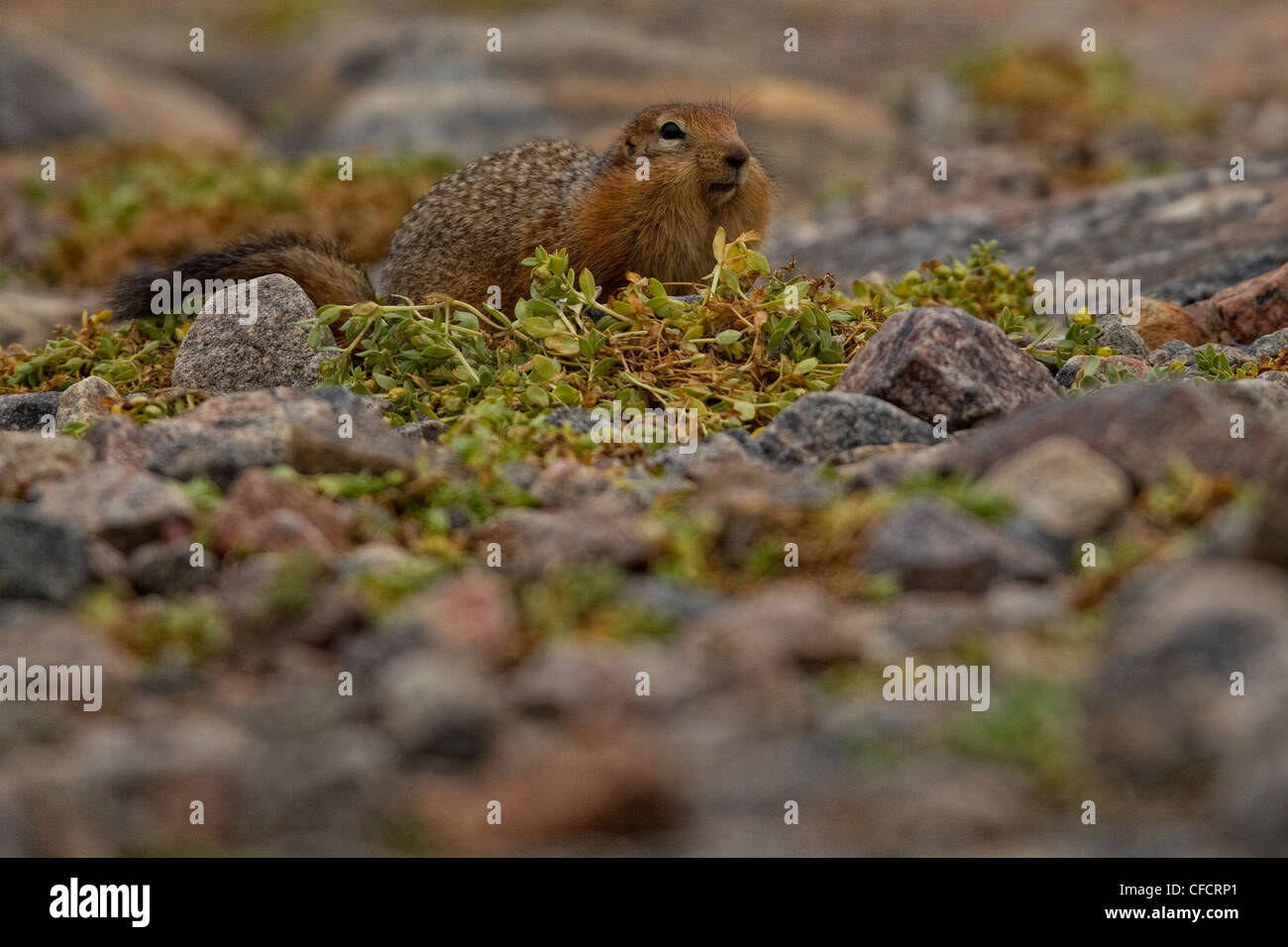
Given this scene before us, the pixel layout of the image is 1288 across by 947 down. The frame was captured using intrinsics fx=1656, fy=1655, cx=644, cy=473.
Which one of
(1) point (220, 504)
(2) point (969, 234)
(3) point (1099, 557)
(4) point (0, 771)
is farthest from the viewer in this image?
(2) point (969, 234)

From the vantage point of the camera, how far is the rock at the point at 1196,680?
3283 mm

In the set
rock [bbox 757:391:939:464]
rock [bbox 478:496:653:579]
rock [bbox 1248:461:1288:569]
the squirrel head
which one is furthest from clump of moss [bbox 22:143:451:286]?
rock [bbox 1248:461:1288:569]

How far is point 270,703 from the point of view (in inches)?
146

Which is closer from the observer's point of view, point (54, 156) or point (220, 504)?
point (220, 504)

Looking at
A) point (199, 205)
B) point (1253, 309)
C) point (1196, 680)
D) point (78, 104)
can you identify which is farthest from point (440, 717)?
point (78, 104)

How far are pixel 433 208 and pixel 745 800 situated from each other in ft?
16.8

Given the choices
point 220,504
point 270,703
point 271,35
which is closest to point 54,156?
point 271,35

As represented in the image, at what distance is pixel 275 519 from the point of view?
4578 mm

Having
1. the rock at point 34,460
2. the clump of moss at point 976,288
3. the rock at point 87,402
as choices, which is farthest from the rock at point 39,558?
the clump of moss at point 976,288

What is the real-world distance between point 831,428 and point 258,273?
3.06 m

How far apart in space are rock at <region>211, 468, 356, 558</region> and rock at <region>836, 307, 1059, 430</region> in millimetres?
2083

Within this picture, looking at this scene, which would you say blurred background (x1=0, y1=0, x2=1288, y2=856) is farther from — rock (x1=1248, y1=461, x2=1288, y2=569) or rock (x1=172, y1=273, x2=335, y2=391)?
rock (x1=172, y1=273, x2=335, y2=391)

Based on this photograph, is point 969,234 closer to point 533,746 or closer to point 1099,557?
point 1099,557

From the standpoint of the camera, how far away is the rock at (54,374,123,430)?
621cm
